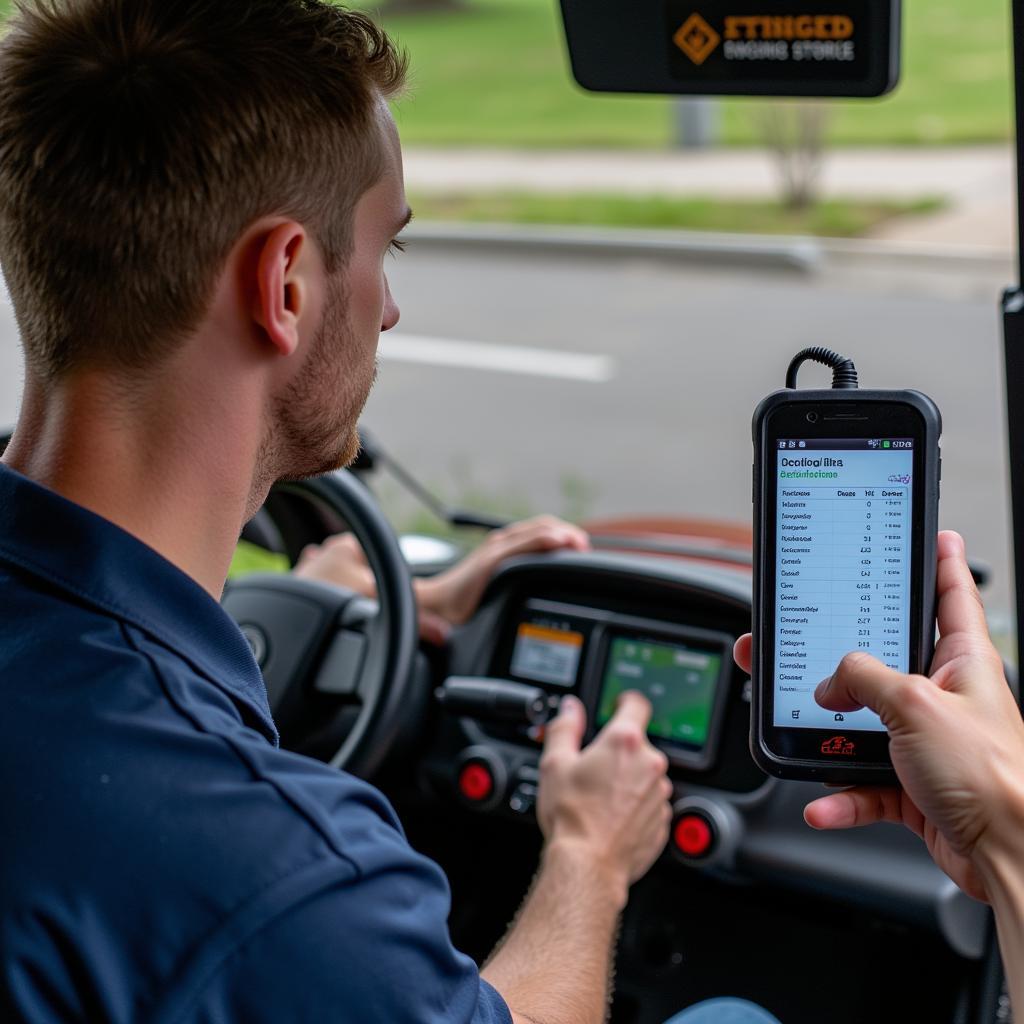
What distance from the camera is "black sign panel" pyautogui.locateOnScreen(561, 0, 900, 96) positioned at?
142 centimetres

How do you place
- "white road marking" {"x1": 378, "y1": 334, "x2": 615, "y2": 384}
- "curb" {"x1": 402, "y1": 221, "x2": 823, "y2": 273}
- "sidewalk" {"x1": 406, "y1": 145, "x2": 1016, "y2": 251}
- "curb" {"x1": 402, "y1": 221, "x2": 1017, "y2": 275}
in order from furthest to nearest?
1. "sidewalk" {"x1": 406, "y1": 145, "x2": 1016, "y2": 251}
2. "curb" {"x1": 402, "y1": 221, "x2": 823, "y2": 273}
3. "curb" {"x1": 402, "y1": 221, "x2": 1017, "y2": 275}
4. "white road marking" {"x1": 378, "y1": 334, "x2": 615, "y2": 384}

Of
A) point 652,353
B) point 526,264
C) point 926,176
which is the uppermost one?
point 926,176

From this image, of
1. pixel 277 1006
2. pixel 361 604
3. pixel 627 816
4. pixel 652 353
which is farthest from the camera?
pixel 652 353

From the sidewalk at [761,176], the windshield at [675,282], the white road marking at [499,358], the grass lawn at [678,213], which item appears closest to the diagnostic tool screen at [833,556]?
the windshield at [675,282]

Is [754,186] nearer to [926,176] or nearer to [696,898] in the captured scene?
[926,176]

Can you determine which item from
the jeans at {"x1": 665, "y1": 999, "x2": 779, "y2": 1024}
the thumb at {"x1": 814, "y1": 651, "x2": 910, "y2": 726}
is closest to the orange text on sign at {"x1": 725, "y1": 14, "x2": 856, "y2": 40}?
the thumb at {"x1": 814, "y1": 651, "x2": 910, "y2": 726}

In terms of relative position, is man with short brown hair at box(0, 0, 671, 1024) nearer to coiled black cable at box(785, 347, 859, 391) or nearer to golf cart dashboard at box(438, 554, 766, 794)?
coiled black cable at box(785, 347, 859, 391)

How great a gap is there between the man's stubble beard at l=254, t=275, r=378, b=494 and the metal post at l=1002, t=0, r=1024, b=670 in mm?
625

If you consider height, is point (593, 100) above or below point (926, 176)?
above

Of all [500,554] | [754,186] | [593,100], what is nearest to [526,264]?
[754,186]

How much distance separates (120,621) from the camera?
1145mm

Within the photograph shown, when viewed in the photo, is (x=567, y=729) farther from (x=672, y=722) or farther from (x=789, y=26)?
(x=789, y=26)

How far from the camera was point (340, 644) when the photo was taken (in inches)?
90.5

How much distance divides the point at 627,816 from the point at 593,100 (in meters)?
12.6
